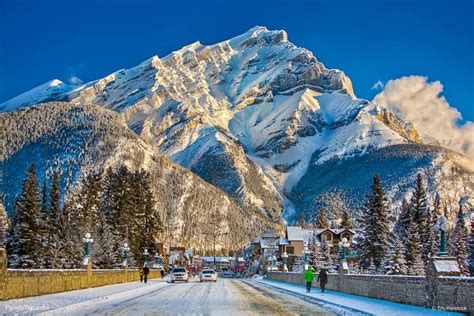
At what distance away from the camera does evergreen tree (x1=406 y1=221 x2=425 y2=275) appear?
63.7 meters

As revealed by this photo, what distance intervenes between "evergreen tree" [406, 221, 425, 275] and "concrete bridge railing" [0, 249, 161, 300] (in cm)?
3132

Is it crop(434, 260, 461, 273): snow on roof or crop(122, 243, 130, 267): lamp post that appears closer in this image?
crop(434, 260, 461, 273): snow on roof

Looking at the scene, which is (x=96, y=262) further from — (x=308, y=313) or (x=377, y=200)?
(x=308, y=313)

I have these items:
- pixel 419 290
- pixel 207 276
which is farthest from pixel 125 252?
pixel 419 290

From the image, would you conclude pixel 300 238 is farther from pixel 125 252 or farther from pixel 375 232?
pixel 125 252

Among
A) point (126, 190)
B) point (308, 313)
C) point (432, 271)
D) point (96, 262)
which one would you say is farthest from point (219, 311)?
point (126, 190)

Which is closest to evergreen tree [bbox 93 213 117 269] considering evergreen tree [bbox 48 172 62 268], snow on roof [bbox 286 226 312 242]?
evergreen tree [bbox 48 172 62 268]

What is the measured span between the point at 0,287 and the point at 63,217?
48.9 meters

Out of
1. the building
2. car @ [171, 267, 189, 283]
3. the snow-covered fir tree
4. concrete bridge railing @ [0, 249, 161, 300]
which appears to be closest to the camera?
concrete bridge railing @ [0, 249, 161, 300]

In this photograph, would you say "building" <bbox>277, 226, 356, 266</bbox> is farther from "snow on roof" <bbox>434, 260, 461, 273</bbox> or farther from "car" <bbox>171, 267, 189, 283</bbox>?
"snow on roof" <bbox>434, 260, 461, 273</bbox>

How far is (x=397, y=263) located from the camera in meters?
59.2

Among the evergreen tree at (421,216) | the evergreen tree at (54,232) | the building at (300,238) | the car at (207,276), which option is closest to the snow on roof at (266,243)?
the building at (300,238)

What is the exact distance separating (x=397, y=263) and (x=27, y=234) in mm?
35480

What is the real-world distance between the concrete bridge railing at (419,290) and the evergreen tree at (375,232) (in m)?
30.5
